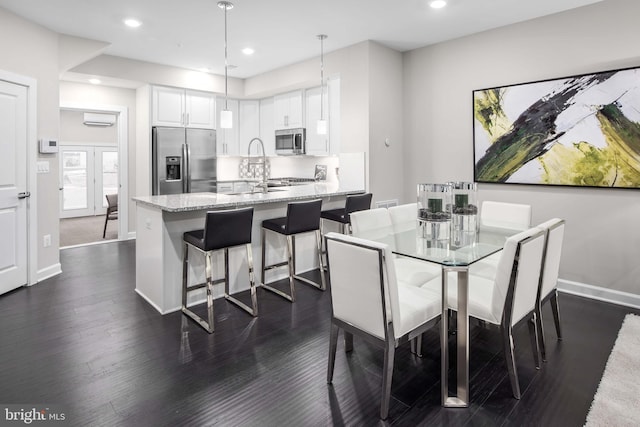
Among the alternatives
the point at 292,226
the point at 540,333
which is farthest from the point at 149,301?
the point at 540,333

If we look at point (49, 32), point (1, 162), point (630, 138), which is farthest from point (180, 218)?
point (630, 138)

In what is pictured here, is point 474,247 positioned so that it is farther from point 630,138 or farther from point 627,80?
point 627,80

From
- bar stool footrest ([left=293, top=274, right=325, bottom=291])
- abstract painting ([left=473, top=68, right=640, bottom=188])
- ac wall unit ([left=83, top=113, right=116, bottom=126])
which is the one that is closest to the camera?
abstract painting ([left=473, top=68, right=640, bottom=188])

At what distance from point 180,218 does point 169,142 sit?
9.99 ft

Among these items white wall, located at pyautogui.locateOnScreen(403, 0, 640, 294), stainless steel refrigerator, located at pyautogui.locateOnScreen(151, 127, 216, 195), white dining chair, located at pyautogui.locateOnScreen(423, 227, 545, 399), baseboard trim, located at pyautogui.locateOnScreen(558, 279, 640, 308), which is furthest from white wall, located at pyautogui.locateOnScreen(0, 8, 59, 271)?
baseboard trim, located at pyautogui.locateOnScreen(558, 279, 640, 308)

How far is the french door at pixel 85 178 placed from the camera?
898 cm

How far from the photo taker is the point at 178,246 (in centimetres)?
326

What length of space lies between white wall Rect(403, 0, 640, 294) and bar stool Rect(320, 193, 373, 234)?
114cm

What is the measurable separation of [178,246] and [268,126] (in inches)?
157

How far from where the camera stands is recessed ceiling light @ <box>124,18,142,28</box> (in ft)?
12.9

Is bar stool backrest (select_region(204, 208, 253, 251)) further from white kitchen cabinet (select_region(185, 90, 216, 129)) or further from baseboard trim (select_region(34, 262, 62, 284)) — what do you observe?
white kitchen cabinet (select_region(185, 90, 216, 129))

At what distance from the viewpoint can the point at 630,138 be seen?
3312mm

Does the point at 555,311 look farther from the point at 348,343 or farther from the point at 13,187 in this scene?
the point at 13,187

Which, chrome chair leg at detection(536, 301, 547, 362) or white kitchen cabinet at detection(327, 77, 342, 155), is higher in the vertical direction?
white kitchen cabinet at detection(327, 77, 342, 155)
